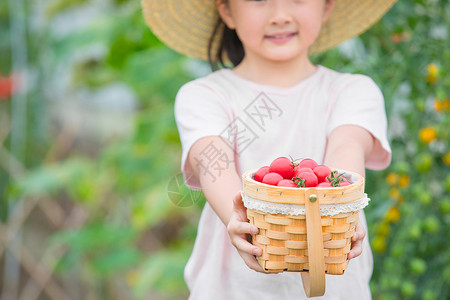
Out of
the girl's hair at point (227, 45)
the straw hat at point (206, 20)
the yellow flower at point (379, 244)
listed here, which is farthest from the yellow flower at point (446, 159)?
the girl's hair at point (227, 45)

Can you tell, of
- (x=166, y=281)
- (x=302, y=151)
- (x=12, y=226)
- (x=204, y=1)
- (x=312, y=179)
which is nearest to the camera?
(x=312, y=179)

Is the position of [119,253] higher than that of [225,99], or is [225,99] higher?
[225,99]

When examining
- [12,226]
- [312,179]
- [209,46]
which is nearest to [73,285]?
[12,226]

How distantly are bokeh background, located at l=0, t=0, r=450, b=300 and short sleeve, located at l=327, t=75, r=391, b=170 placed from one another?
12.5 inches

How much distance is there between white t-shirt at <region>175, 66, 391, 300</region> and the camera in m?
1.09

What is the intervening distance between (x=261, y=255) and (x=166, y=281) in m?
1.32

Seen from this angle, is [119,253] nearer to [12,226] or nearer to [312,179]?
[12,226]

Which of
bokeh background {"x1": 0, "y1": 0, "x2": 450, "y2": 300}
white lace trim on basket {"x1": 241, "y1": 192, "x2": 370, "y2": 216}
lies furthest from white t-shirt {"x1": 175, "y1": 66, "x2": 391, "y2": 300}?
white lace trim on basket {"x1": 241, "y1": 192, "x2": 370, "y2": 216}

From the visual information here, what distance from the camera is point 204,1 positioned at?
4.30ft

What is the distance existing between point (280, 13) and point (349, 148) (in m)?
0.25

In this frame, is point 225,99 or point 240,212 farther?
point 225,99

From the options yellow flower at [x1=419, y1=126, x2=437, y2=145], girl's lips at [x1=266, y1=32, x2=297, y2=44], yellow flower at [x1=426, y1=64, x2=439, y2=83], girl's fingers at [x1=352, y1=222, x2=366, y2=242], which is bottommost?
yellow flower at [x1=419, y1=126, x2=437, y2=145]

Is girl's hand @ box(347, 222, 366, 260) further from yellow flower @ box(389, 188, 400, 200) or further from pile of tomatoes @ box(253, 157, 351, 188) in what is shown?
yellow flower @ box(389, 188, 400, 200)

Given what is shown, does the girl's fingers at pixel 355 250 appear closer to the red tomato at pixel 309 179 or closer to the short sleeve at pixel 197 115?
the red tomato at pixel 309 179
